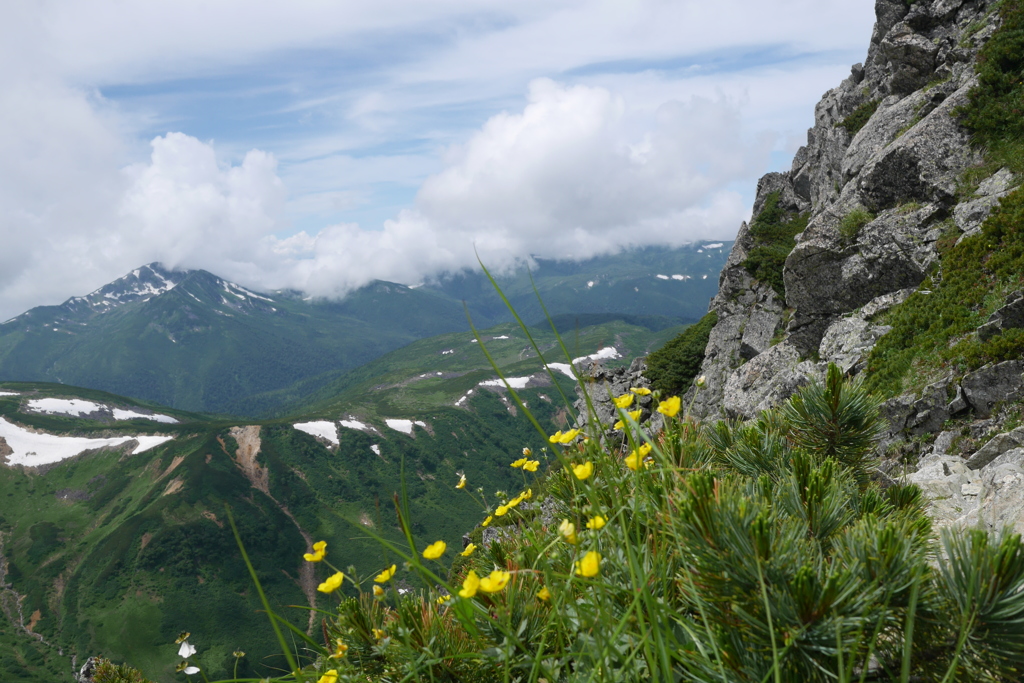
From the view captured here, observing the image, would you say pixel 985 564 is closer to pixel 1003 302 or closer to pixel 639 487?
pixel 639 487

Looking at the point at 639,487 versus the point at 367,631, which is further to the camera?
the point at 367,631

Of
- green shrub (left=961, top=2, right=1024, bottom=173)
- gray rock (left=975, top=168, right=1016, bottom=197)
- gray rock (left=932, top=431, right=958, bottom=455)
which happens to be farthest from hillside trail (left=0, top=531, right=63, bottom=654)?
green shrub (left=961, top=2, right=1024, bottom=173)

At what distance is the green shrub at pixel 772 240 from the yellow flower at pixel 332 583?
3283 cm

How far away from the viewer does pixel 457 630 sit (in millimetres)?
2727

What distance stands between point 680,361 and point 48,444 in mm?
233702

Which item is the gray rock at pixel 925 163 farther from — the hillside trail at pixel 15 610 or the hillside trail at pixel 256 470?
the hillside trail at pixel 15 610

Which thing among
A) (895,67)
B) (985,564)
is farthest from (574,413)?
(895,67)

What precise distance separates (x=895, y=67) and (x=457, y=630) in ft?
112

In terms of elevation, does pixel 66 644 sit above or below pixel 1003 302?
below

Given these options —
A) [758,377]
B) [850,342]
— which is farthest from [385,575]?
[758,377]

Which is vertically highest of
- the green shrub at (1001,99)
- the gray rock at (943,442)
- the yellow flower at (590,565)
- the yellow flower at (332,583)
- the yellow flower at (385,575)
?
the green shrub at (1001,99)

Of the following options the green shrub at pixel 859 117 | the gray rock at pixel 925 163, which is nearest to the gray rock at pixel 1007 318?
the gray rock at pixel 925 163

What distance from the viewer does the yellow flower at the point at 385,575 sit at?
2759mm

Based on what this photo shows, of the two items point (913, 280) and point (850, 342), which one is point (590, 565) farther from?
point (913, 280)
